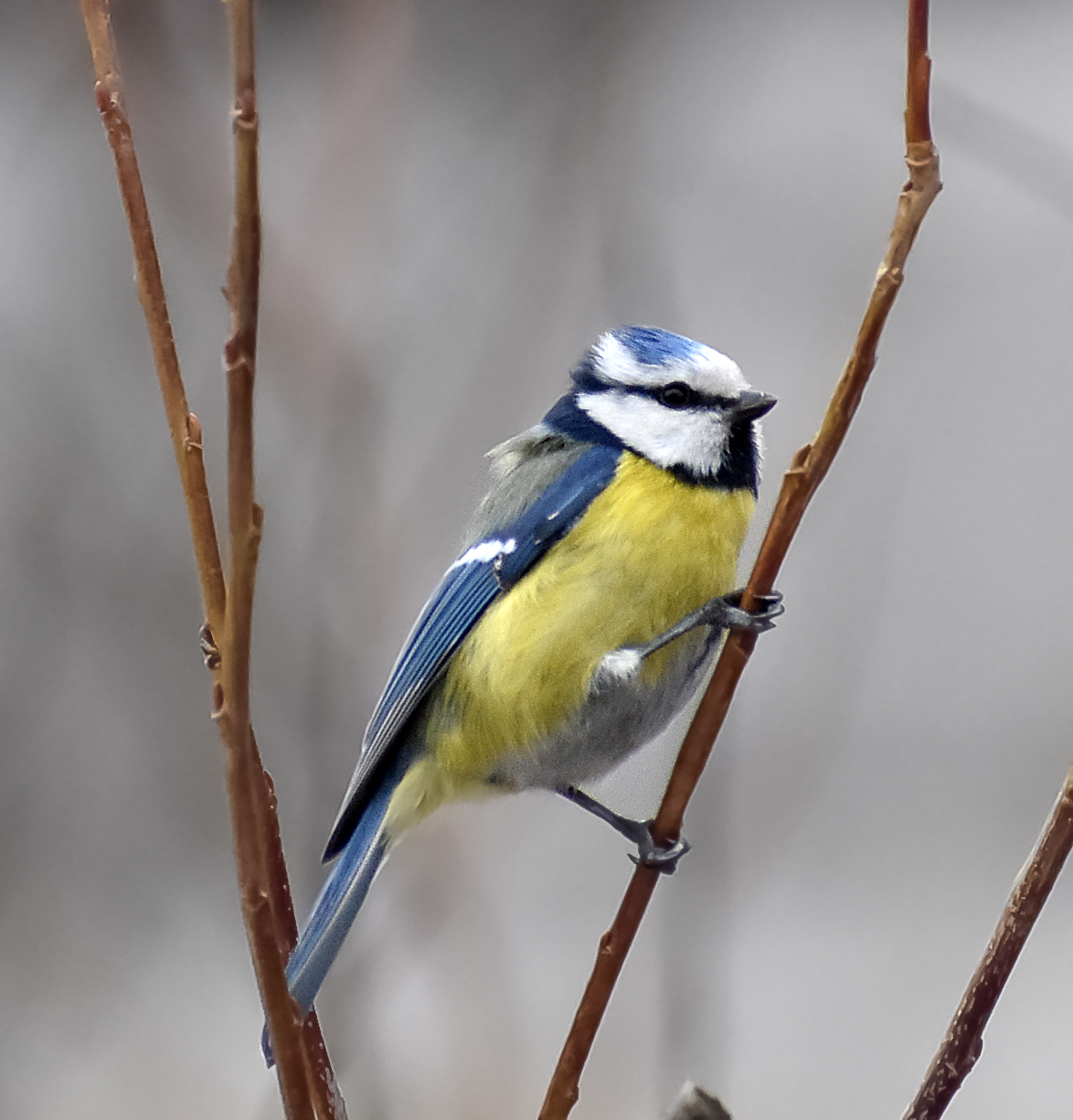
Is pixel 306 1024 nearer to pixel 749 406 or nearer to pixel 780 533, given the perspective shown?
pixel 780 533

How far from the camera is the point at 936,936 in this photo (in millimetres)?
1797

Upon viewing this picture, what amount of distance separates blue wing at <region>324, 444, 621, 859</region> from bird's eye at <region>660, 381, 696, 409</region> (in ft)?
0.19

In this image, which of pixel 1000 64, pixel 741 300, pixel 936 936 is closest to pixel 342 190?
pixel 741 300

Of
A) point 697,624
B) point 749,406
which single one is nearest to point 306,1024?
point 697,624

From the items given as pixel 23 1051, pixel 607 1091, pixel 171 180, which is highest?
pixel 171 180

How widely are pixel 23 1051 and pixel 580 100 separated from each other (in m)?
1.05

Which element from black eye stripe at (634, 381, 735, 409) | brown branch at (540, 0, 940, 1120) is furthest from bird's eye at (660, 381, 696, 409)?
brown branch at (540, 0, 940, 1120)

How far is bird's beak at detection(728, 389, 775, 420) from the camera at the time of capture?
875mm

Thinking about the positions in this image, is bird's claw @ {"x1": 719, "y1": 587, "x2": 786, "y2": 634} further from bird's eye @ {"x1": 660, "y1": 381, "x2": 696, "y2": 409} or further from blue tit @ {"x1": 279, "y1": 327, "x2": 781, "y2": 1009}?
bird's eye @ {"x1": 660, "y1": 381, "x2": 696, "y2": 409}

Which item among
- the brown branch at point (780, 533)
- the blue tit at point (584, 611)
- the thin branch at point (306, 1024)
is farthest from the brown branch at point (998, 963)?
the blue tit at point (584, 611)

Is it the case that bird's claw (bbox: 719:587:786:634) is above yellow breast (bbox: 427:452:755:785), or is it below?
above

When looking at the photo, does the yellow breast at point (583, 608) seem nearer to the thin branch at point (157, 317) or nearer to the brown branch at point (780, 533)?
the brown branch at point (780, 533)

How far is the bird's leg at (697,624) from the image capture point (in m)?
0.72

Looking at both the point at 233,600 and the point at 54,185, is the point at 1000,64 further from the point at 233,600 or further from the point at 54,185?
the point at 233,600
